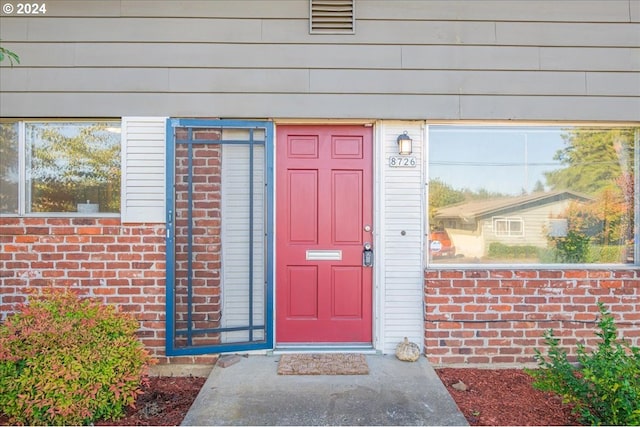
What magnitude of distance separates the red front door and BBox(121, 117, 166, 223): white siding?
3.52ft

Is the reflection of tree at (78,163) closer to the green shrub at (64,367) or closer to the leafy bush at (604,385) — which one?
the green shrub at (64,367)

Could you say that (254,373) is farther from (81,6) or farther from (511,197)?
(81,6)

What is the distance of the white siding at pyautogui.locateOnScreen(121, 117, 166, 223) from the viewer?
3508mm

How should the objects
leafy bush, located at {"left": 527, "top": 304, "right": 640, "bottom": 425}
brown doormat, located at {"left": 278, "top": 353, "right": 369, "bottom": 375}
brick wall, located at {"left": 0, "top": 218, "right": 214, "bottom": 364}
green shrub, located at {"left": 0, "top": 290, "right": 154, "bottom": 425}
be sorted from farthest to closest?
brick wall, located at {"left": 0, "top": 218, "right": 214, "bottom": 364} → brown doormat, located at {"left": 278, "top": 353, "right": 369, "bottom": 375} → green shrub, located at {"left": 0, "top": 290, "right": 154, "bottom": 425} → leafy bush, located at {"left": 527, "top": 304, "right": 640, "bottom": 425}

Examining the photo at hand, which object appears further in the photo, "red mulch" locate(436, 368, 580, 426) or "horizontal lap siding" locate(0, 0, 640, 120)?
"horizontal lap siding" locate(0, 0, 640, 120)

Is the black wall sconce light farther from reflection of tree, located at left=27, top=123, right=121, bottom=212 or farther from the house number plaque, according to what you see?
reflection of tree, located at left=27, top=123, right=121, bottom=212

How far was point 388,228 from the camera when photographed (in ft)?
11.8

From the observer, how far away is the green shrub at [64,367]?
2.50 metres

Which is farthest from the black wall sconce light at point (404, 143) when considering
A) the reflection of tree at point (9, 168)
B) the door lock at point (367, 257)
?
the reflection of tree at point (9, 168)

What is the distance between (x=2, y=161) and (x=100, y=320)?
6.52 ft

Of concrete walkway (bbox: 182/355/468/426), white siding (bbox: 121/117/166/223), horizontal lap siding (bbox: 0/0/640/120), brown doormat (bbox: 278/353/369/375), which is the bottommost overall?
concrete walkway (bbox: 182/355/468/426)

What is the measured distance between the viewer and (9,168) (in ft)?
11.7

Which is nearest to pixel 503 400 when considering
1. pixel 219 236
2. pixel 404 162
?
pixel 404 162

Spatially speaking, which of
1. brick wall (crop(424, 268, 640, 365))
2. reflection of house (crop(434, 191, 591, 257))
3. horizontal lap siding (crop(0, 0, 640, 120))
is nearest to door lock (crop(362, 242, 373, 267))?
brick wall (crop(424, 268, 640, 365))
